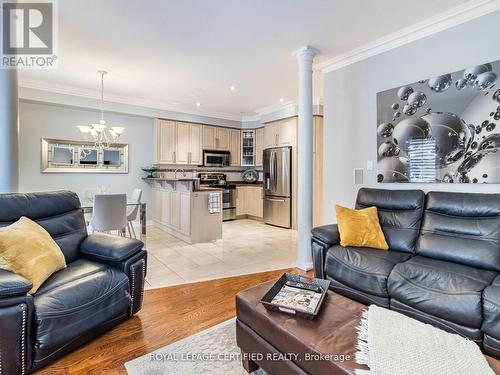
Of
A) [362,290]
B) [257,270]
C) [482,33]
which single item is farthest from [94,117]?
[482,33]

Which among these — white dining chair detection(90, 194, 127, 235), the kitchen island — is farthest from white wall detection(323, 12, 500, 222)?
white dining chair detection(90, 194, 127, 235)

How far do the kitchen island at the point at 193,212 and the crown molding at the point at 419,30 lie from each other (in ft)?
8.78

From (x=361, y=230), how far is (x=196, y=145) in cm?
475

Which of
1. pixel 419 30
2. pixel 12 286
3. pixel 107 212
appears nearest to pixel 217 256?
pixel 107 212

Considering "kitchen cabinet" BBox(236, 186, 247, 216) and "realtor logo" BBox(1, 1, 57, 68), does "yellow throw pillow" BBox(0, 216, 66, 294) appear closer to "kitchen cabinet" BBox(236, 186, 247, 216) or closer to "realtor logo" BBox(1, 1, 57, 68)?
"realtor logo" BBox(1, 1, 57, 68)

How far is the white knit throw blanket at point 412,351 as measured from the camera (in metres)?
1.00

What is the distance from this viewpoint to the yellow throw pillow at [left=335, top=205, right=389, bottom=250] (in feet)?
8.28

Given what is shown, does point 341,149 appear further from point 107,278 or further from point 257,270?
point 107,278

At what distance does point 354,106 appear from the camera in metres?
3.48

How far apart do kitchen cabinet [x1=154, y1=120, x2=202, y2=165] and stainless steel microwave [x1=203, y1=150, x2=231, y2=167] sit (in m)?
0.17

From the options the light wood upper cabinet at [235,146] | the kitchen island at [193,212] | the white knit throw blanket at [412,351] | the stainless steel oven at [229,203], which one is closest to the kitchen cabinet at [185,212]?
the kitchen island at [193,212]

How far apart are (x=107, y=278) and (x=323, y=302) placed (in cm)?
147

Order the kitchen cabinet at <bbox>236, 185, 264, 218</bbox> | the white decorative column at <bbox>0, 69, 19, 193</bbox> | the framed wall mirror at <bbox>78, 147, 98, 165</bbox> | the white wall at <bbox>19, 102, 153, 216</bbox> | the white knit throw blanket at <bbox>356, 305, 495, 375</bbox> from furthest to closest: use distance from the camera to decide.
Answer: the kitchen cabinet at <bbox>236, 185, 264, 218</bbox>, the framed wall mirror at <bbox>78, 147, 98, 165</bbox>, the white wall at <bbox>19, 102, 153, 216</bbox>, the white decorative column at <bbox>0, 69, 19, 193</bbox>, the white knit throw blanket at <bbox>356, 305, 495, 375</bbox>

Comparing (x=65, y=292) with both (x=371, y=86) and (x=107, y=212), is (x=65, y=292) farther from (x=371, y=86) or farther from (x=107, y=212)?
(x=371, y=86)
